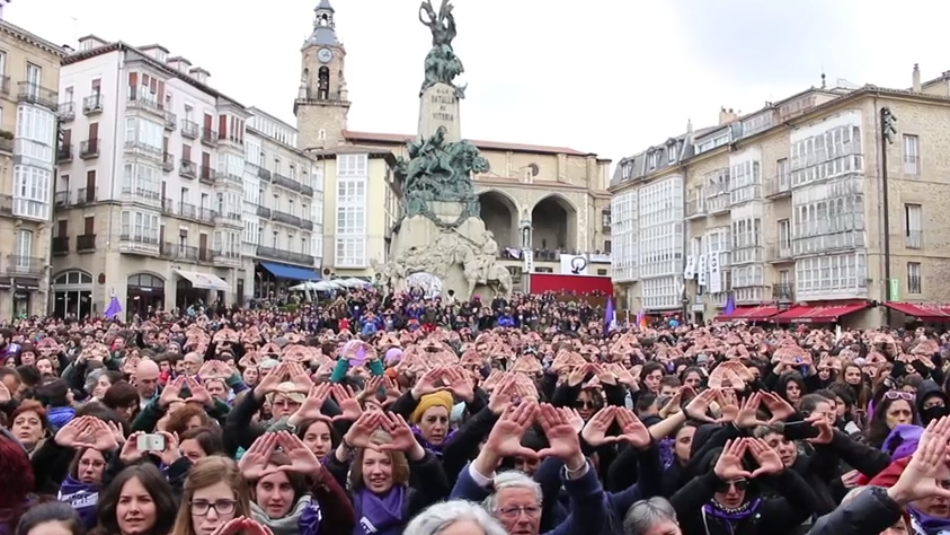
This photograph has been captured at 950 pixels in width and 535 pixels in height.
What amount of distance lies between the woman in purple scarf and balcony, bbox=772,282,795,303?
150ft

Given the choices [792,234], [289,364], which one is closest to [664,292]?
[792,234]

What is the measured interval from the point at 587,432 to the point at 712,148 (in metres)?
55.6

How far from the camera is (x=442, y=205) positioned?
33.9m

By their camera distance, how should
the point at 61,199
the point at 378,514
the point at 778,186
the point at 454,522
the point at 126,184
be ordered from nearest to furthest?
the point at 454,522, the point at 378,514, the point at 126,184, the point at 61,199, the point at 778,186

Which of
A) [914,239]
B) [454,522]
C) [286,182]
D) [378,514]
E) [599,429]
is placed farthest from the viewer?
[286,182]

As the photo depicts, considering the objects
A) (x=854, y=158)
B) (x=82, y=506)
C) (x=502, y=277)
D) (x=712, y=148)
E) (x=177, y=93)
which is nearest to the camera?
(x=82, y=506)

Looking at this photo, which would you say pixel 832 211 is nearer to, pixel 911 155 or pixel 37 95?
pixel 911 155

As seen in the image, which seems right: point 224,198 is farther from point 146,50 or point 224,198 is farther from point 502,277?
A: point 502,277

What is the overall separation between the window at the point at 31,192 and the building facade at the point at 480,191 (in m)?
31.7

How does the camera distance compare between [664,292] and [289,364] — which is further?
[664,292]

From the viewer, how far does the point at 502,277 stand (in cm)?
3297

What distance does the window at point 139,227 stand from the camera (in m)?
48.1

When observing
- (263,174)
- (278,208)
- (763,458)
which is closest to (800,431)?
(763,458)

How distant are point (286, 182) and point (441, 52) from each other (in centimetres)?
3551
